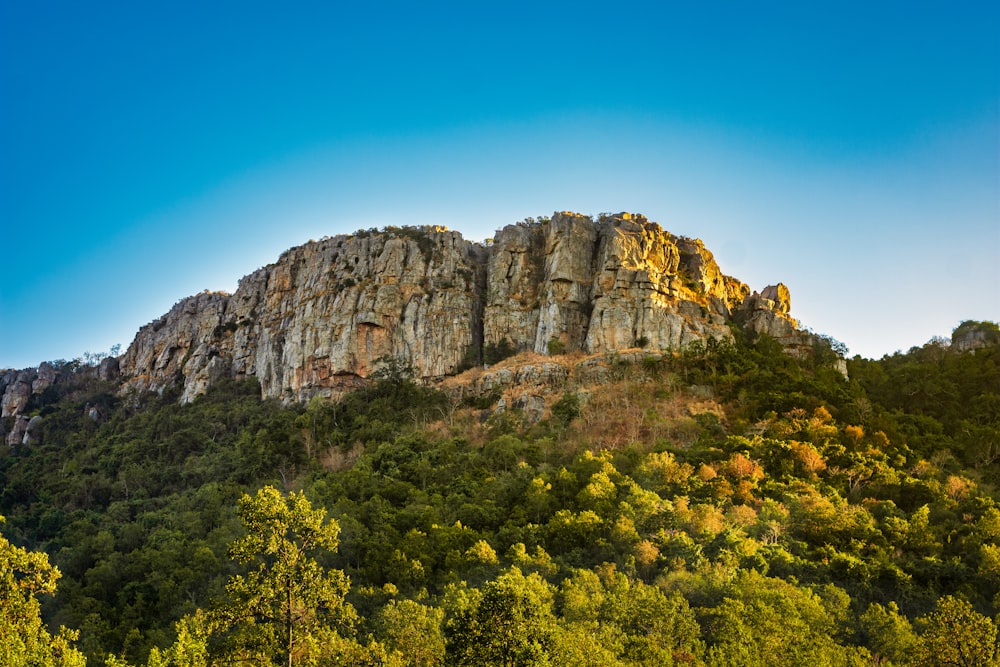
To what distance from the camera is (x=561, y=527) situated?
31.5m

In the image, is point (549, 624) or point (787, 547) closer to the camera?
point (549, 624)

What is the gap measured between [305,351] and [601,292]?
1077 inches

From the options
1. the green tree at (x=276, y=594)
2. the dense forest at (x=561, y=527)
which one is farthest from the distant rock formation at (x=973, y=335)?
the green tree at (x=276, y=594)

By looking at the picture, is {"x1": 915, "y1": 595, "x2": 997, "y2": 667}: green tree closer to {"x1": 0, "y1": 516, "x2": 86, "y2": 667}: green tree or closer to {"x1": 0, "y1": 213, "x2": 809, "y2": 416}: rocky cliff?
{"x1": 0, "y1": 516, "x2": 86, "y2": 667}: green tree

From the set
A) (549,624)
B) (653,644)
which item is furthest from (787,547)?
(549,624)

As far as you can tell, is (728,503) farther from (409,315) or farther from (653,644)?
(409,315)

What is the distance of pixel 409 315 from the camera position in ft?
208

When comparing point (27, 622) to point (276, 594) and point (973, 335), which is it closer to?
point (276, 594)

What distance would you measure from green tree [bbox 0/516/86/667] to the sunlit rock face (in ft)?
135

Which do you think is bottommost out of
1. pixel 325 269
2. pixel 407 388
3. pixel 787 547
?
pixel 787 547

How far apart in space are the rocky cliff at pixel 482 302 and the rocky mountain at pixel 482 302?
0.12 m

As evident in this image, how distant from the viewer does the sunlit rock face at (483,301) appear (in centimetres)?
5678

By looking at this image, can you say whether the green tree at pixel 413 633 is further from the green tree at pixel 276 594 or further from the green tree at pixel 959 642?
the green tree at pixel 959 642

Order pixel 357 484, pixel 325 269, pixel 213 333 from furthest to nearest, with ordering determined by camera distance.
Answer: pixel 213 333 → pixel 325 269 → pixel 357 484
